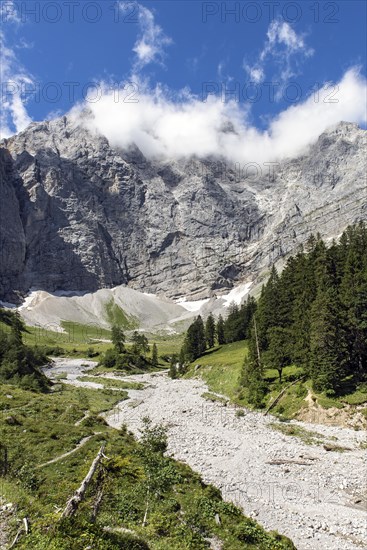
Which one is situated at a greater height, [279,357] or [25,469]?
[279,357]

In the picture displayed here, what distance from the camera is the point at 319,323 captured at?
150ft

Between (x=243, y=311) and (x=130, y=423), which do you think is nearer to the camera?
(x=130, y=423)

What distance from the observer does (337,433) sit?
117 ft

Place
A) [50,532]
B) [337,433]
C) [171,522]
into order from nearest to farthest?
1. [50,532]
2. [171,522]
3. [337,433]

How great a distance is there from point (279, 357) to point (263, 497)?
3083 centimetres

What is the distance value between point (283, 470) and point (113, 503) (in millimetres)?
14974

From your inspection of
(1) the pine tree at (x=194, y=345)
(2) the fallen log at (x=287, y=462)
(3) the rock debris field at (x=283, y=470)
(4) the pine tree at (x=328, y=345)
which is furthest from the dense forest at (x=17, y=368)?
(1) the pine tree at (x=194, y=345)

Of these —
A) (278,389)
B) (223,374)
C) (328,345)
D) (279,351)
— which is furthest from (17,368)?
(328,345)

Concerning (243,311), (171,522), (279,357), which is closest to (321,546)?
Result: (171,522)

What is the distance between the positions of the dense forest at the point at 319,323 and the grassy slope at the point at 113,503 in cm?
2606

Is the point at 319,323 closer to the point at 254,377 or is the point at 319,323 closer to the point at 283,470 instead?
the point at 254,377

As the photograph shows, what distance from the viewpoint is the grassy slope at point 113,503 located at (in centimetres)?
1279

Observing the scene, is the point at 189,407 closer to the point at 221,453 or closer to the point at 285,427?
the point at 285,427

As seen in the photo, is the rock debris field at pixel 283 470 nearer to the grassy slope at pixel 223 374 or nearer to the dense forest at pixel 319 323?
the dense forest at pixel 319 323
